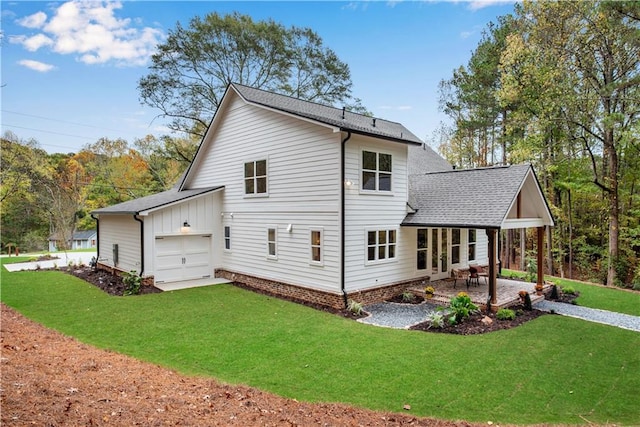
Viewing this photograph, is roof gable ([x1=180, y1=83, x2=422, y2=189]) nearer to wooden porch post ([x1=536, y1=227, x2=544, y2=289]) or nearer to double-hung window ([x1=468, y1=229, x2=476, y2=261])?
double-hung window ([x1=468, y1=229, x2=476, y2=261])

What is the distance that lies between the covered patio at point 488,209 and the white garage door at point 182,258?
7919 mm

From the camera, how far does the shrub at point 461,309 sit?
8.55 metres

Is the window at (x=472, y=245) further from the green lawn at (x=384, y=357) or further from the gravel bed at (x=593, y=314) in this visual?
the green lawn at (x=384, y=357)

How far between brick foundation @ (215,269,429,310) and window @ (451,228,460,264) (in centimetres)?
186

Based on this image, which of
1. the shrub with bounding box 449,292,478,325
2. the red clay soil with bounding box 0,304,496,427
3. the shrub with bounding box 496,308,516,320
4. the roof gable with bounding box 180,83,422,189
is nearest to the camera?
the red clay soil with bounding box 0,304,496,427

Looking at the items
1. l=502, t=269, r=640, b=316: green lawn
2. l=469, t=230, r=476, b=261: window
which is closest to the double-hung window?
l=469, t=230, r=476, b=261: window

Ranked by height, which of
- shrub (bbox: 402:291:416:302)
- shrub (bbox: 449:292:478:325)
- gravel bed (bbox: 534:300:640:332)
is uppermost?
shrub (bbox: 449:292:478:325)

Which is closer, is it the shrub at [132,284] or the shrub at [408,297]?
the shrub at [408,297]

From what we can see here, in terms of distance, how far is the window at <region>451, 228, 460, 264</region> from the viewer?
13.2m

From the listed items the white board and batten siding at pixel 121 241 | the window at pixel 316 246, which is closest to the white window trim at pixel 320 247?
the window at pixel 316 246

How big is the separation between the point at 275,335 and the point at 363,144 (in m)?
5.81

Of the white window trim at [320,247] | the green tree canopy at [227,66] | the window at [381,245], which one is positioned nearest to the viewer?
the white window trim at [320,247]

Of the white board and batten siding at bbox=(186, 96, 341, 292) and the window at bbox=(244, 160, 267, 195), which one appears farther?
the window at bbox=(244, 160, 267, 195)

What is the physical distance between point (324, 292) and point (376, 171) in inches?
154
